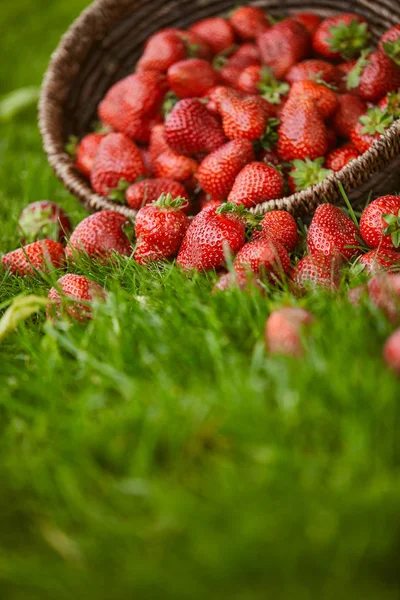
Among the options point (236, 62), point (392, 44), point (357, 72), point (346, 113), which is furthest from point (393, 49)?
point (236, 62)

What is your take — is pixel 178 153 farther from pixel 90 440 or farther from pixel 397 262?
pixel 90 440

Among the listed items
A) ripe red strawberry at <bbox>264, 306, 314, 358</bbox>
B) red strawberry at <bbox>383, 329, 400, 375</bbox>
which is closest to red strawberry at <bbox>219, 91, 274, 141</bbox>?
ripe red strawberry at <bbox>264, 306, 314, 358</bbox>

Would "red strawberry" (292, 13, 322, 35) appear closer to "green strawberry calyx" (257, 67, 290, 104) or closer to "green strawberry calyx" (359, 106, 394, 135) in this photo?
"green strawberry calyx" (257, 67, 290, 104)

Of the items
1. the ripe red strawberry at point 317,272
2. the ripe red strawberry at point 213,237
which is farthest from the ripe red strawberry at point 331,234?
the ripe red strawberry at point 213,237

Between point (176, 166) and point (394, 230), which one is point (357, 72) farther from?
point (394, 230)

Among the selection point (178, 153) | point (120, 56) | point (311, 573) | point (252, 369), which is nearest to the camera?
point (311, 573)

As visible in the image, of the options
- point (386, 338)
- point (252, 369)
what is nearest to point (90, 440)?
point (252, 369)

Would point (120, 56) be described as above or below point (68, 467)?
above
